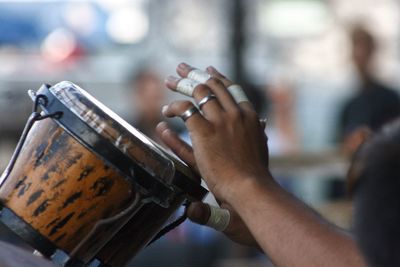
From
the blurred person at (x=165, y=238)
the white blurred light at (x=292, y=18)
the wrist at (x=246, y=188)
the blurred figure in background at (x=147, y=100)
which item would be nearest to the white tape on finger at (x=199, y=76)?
the wrist at (x=246, y=188)

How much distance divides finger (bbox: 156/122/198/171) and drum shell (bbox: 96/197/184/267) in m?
0.08

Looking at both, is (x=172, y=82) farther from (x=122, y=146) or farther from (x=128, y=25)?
(x=128, y=25)

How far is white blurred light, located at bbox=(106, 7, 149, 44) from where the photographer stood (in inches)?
438

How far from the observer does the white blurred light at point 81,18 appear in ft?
36.3

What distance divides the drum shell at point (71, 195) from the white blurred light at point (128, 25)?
9171 mm

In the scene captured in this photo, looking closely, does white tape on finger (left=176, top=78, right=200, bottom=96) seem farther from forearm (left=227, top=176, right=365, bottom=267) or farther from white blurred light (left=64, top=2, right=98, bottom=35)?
white blurred light (left=64, top=2, right=98, bottom=35)

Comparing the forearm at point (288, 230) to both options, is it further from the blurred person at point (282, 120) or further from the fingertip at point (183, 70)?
the blurred person at point (282, 120)

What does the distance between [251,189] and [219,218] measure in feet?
0.47

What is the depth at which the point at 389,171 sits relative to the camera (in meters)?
1.27

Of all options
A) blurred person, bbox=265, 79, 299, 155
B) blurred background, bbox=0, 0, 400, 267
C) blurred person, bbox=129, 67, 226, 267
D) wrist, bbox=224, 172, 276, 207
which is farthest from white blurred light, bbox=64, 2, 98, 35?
wrist, bbox=224, 172, 276, 207

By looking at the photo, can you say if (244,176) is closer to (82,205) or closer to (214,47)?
(82,205)

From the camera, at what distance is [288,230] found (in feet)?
5.96

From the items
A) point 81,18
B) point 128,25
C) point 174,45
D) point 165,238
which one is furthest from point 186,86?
point 128,25

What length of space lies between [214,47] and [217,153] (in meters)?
9.03
